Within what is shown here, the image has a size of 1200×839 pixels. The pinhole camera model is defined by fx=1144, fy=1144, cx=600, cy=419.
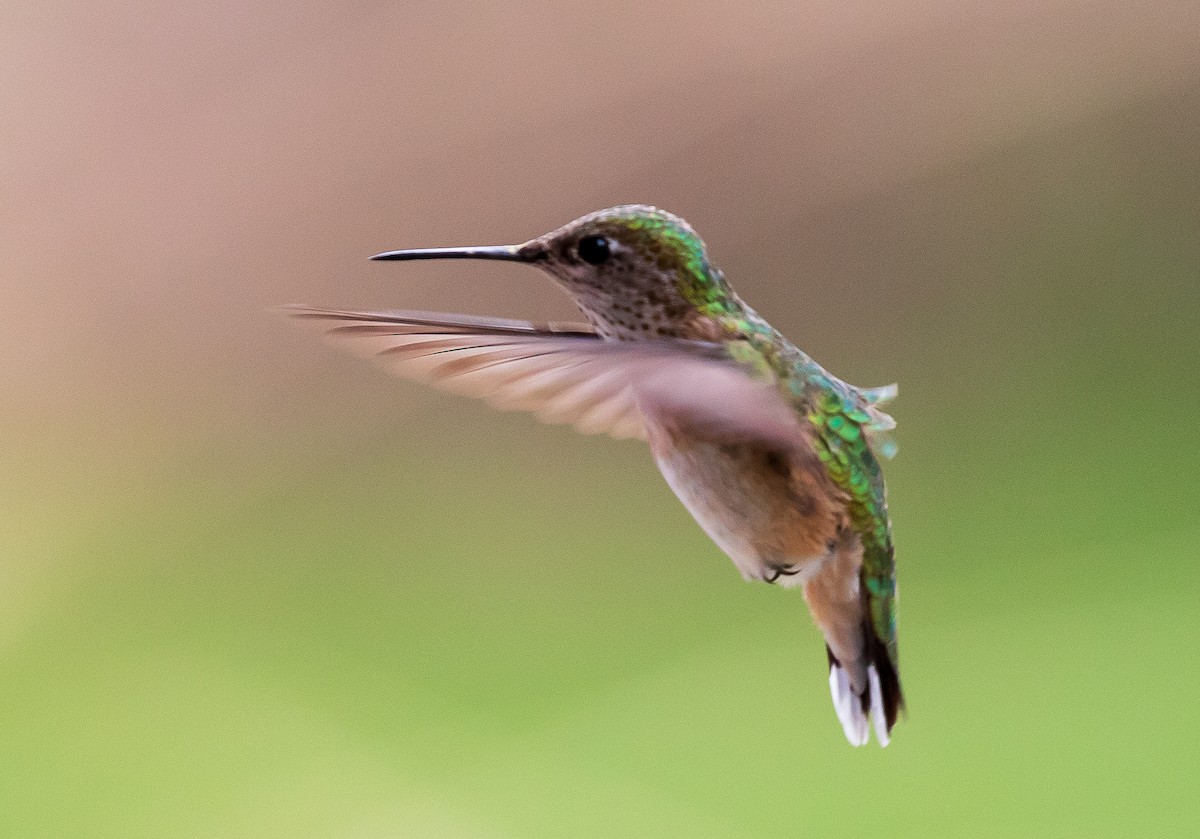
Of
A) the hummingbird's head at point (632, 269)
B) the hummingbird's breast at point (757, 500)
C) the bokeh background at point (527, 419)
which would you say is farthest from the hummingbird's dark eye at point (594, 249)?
the bokeh background at point (527, 419)

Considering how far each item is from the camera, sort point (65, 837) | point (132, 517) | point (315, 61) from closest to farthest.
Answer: point (65, 837) < point (315, 61) < point (132, 517)

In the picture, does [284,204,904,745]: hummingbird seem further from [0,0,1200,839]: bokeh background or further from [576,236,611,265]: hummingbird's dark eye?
[0,0,1200,839]: bokeh background

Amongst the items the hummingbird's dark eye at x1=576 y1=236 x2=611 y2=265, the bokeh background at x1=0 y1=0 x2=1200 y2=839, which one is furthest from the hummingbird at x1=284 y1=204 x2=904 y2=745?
the bokeh background at x1=0 y1=0 x2=1200 y2=839

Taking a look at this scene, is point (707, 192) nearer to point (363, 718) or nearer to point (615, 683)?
point (615, 683)

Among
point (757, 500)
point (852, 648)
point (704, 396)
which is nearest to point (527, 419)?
point (852, 648)

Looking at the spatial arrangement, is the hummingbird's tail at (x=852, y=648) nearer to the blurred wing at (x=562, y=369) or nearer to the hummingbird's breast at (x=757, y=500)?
the hummingbird's breast at (x=757, y=500)

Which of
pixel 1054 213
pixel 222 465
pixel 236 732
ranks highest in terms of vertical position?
pixel 1054 213

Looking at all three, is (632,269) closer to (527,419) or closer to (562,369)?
(562,369)

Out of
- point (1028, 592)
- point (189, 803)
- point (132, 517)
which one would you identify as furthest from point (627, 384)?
point (132, 517)
